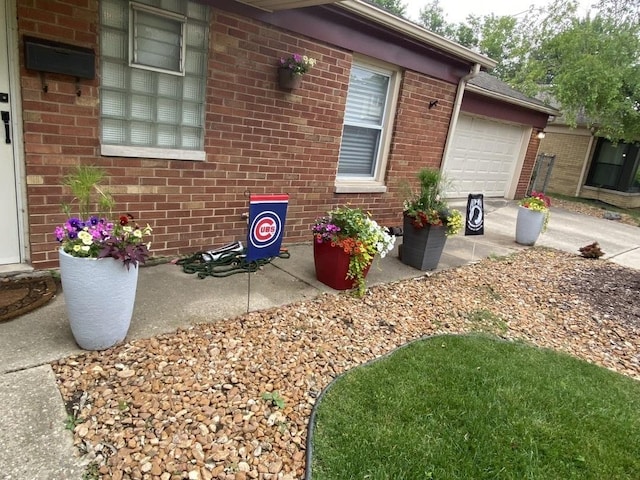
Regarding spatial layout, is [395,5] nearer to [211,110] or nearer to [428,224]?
[428,224]

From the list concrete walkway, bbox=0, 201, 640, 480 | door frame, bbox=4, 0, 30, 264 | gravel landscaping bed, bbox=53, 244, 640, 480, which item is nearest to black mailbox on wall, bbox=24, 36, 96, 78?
door frame, bbox=4, 0, 30, 264

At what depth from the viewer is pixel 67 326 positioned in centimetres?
288

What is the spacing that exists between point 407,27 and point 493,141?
654cm

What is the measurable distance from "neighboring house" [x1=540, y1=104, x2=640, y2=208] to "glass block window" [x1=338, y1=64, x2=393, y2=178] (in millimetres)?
11883

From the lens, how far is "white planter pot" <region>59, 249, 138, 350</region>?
7.95 feet

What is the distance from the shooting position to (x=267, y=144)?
479 cm

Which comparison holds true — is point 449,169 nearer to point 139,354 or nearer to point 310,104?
point 310,104

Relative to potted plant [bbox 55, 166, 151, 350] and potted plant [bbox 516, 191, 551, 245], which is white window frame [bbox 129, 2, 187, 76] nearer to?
potted plant [bbox 55, 166, 151, 350]

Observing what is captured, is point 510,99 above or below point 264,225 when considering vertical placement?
above

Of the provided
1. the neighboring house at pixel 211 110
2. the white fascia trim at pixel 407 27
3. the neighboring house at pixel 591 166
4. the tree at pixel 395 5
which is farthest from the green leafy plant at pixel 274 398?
the tree at pixel 395 5

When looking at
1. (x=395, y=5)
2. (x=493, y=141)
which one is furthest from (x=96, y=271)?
(x=395, y=5)

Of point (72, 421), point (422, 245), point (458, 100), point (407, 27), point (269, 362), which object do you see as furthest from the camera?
point (458, 100)

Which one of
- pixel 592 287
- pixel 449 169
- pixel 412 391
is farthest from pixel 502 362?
pixel 449 169

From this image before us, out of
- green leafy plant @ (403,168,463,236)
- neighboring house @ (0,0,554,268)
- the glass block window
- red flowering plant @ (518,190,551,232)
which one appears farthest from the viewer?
red flowering plant @ (518,190,551,232)
